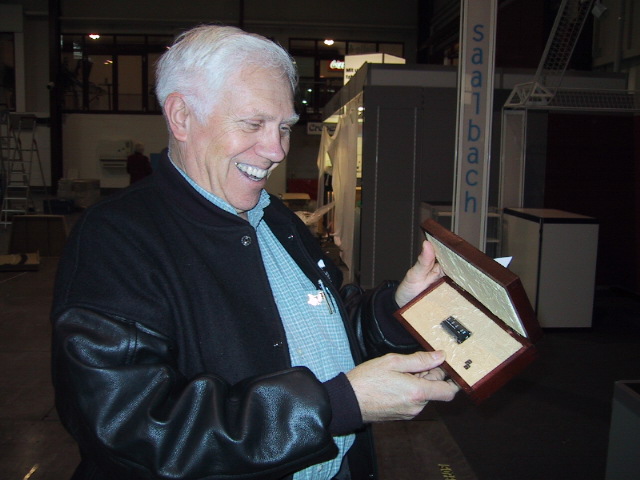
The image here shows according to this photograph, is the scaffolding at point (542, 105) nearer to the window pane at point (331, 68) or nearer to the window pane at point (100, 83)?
the window pane at point (331, 68)

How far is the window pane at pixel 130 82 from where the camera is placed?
1514 cm

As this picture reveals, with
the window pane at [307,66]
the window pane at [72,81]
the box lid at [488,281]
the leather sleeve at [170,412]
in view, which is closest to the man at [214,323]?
the leather sleeve at [170,412]

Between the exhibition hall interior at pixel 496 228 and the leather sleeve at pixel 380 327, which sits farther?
the exhibition hall interior at pixel 496 228

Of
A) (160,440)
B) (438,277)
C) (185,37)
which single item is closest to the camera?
(160,440)

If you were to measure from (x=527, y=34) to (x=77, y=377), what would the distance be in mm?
8551

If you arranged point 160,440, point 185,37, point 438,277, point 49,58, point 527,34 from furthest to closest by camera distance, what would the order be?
point 49,58, point 527,34, point 438,277, point 185,37, point 160,440

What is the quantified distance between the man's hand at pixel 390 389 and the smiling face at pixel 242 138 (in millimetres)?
416

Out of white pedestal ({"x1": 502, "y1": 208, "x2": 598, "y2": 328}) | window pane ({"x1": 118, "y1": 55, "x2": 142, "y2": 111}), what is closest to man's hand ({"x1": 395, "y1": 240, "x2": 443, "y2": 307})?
white pedestal ({"x1": 502, "y1": 208, "x2": 598, "y2": 328})

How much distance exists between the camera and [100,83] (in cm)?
1517

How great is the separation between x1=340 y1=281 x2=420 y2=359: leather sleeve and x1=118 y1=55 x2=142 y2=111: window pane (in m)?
14.9

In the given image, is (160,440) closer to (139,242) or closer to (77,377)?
(77,377)

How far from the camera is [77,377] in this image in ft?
2.76

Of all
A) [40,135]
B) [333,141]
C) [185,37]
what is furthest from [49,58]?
[185,37]

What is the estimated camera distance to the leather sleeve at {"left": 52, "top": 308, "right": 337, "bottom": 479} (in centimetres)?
84
